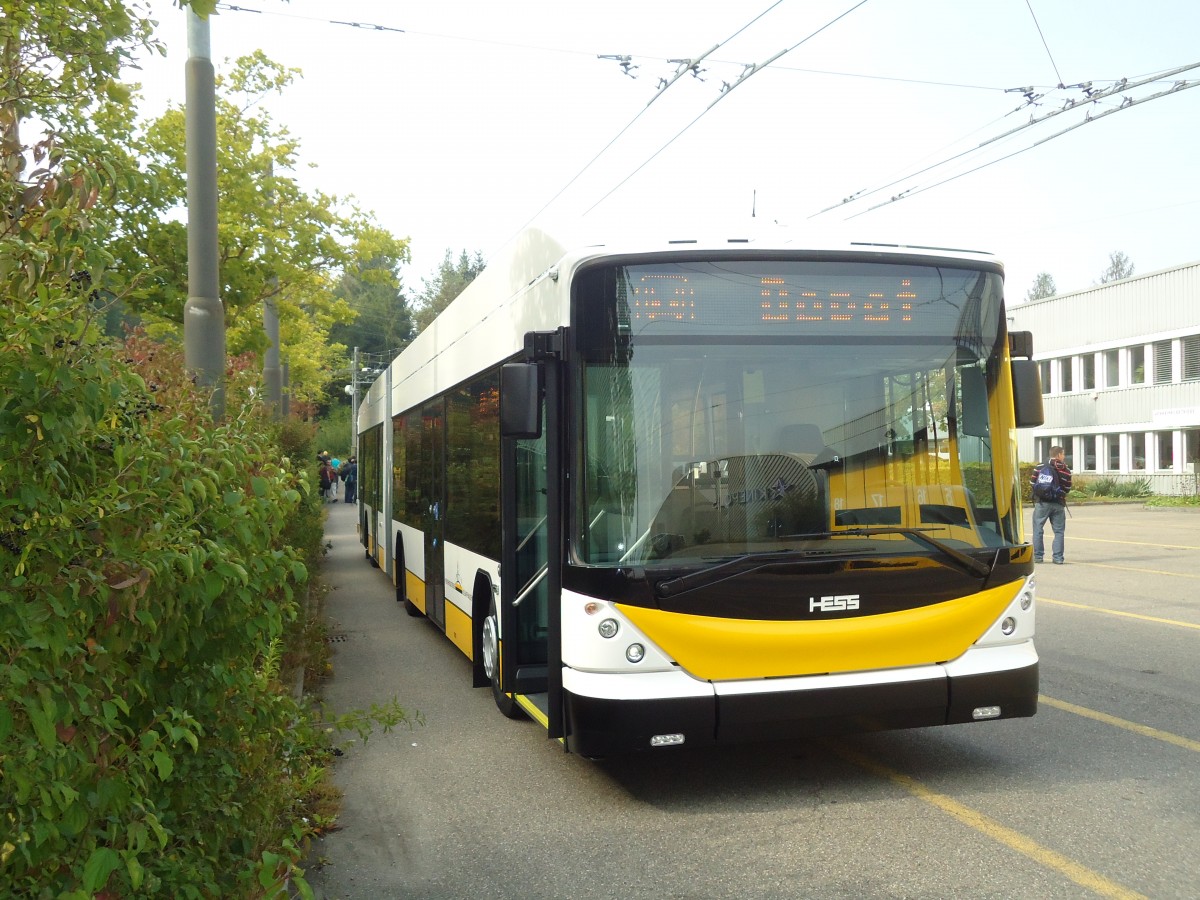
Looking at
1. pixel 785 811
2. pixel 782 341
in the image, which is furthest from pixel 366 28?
pixel 785 811

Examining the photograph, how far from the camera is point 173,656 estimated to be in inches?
116

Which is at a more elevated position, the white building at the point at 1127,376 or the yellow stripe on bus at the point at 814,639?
the white building at the point at 1127,376

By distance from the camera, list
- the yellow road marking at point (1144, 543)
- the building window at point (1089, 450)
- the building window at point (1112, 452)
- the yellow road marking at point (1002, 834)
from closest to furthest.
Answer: the yellow road marking at point (1002, 834) < the yellow road marking at point (1144, 543) < the building window at point (1112, 452) < the building window at point (1089, 450)

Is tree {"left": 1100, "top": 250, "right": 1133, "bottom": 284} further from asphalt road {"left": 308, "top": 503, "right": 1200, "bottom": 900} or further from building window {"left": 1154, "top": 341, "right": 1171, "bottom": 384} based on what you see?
asphalt road {"left": 308, "top": 503, "right": 1200, "bottom": 900}

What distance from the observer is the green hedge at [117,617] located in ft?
7.73

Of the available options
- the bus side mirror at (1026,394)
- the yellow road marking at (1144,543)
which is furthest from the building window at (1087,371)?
the bus side mirror at (1026,394)

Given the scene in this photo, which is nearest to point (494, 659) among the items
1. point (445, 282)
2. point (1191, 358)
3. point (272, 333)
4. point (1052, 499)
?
point (1052, 499)

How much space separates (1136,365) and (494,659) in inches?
1710

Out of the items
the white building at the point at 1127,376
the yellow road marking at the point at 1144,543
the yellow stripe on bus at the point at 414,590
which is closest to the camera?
the yellow stripe on bus at the point at 414,590

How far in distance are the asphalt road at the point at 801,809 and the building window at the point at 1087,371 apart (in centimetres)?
4157

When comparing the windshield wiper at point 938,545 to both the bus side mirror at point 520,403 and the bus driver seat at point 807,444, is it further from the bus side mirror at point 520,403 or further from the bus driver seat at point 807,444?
the bus side mirror at point 520,403

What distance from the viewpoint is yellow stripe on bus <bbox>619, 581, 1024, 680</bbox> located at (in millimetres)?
5590

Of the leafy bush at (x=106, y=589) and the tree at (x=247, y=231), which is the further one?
the tree at (x=247, y=231)

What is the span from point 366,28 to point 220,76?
543 cm
